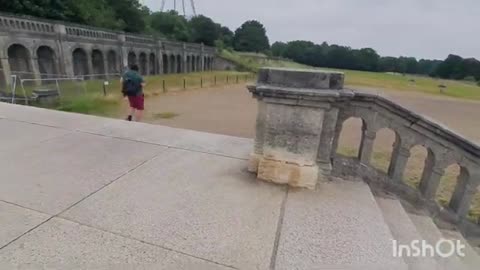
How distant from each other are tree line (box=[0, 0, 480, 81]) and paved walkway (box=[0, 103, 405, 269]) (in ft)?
99.0

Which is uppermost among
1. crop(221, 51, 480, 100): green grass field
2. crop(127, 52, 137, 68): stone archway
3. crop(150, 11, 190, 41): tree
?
crop(150, 11, 190, 41): tree

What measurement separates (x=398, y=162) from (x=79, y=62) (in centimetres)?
2887

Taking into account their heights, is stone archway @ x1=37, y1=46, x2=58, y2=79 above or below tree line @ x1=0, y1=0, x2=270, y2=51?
below

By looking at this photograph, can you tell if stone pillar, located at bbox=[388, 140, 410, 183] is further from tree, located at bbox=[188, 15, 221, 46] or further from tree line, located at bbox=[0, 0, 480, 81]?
tree, located at bbox=[188, 15, 221, 46]

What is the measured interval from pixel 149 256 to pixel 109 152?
206cm

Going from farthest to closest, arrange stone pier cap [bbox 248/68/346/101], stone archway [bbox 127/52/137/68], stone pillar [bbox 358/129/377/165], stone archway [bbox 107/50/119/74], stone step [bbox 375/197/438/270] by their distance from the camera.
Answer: stone archway [bbox 127/52/137/68] → stone archway [bbox 107/50/119/74] → stone pillar [bbox 358/129/377/165] → stone pier cap [bbox 248/68/346/101] → stone step [bbox 375/197/438/270]

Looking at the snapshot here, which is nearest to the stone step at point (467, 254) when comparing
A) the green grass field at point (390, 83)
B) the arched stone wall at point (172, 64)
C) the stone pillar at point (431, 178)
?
the stone pillar at point (431, 178)

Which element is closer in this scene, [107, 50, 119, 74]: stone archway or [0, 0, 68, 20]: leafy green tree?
[0, 0, 68, 20]: leafy green tree

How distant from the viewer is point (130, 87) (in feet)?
20.6

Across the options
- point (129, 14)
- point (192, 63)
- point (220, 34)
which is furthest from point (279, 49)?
point (129, 14)

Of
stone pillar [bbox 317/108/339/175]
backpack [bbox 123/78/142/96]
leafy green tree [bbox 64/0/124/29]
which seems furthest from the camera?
leafy green tree [bbox 64/0/124/29]

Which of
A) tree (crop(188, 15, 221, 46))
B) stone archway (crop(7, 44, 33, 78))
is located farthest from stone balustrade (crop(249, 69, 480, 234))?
tree (crop(188, 15, 221, 46))

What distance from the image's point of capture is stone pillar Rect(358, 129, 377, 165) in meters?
2.82

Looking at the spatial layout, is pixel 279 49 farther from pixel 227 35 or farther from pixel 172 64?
pixel 172 64
